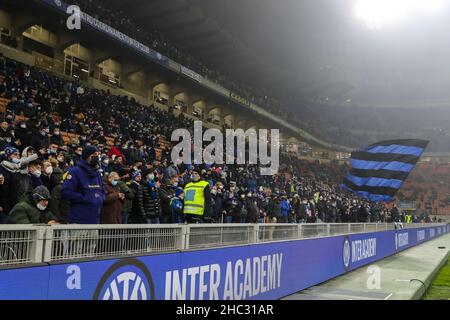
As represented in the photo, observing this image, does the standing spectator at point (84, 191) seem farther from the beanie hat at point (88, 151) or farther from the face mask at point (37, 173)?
the face mask at point (37, 173)

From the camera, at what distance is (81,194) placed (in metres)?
4.74

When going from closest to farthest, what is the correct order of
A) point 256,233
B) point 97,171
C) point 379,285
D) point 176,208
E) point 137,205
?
point 97,171 → point 256,233 → point 137,205 → point 379,285 → point 176,208

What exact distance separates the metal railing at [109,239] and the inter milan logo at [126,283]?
0.39 feet

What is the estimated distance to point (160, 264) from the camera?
4.17m

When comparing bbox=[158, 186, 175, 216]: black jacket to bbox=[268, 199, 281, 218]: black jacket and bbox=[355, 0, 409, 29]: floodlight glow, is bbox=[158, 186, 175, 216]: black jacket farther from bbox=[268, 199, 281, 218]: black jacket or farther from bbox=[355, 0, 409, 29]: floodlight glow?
bbox=[355, 0, 409, 29]: floodlight glow

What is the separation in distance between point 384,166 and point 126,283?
14716 mm

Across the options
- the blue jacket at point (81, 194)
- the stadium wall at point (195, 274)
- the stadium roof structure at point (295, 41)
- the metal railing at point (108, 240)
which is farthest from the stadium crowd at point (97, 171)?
the stadium roof structure at point (295, 41)

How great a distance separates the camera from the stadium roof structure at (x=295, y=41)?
3372 cm

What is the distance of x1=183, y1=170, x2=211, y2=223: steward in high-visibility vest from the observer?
24.9 feet

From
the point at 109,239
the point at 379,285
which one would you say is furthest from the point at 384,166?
the point at 109,239

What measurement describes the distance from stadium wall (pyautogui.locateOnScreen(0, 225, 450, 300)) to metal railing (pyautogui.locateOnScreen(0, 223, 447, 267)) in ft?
0.32

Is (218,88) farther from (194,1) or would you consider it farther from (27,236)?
(27,236)

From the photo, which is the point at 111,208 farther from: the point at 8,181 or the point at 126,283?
the point at 126,283
